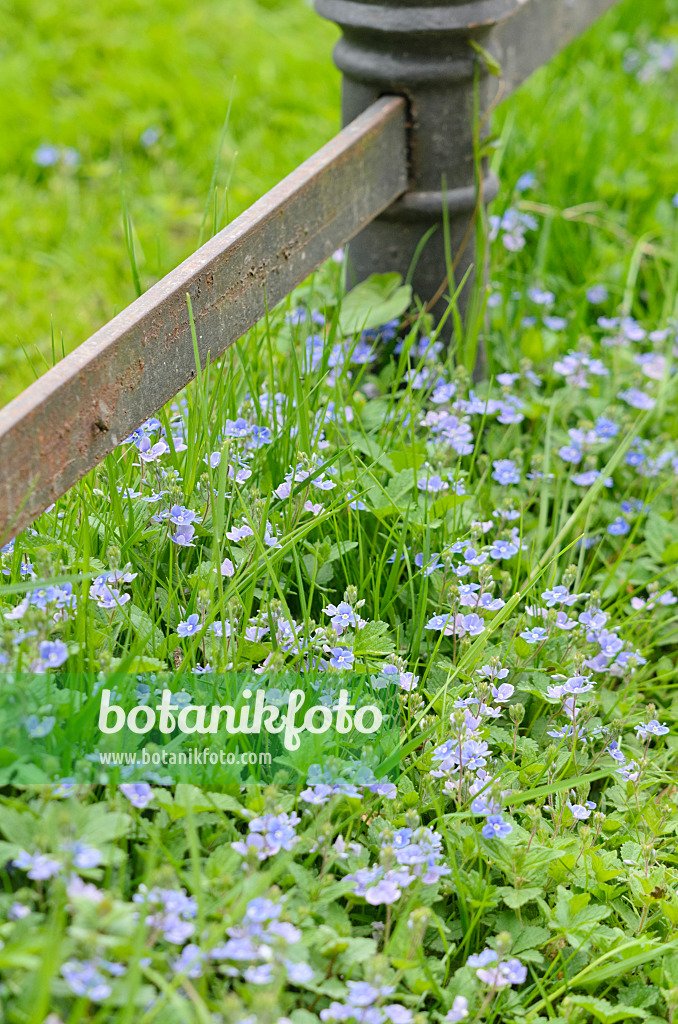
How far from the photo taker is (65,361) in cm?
156

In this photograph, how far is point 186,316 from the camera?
72.3 inches

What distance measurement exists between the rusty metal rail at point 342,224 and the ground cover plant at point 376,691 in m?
0.11

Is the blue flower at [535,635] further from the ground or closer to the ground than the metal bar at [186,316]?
closer to the ground

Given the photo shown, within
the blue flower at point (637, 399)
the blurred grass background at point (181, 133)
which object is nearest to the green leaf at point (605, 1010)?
the blue flower at point (637, 399)

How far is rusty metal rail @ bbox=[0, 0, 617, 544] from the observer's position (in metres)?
1.56

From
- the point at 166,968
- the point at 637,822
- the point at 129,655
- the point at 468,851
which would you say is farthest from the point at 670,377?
the point at 166,968

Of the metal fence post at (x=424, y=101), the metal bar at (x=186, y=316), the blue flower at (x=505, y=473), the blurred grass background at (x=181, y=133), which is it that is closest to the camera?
the metal bar at (x=186, y=316)

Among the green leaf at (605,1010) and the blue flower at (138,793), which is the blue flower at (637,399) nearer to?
the green leaf at (605,1010)

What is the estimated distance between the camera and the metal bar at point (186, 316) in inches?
59.2

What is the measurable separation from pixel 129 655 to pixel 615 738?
0.91 meters

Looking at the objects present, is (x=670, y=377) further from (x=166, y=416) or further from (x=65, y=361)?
(x=65, y=361)

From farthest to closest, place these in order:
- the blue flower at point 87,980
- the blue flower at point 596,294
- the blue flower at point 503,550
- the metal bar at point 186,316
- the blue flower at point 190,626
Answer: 1. the blue flower at point 596,294
2. the blue flower at point 503,550
3. the blue flower at point 190,626
4. the metal bar at point 186,316
5. the blue flower at point 87,980

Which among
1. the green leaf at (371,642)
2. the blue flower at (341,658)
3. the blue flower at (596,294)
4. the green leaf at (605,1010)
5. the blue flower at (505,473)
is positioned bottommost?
the green leaf at (605,1010)

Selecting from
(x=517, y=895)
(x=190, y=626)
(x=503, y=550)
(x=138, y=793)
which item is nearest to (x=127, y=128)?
(x=503, y=550)
